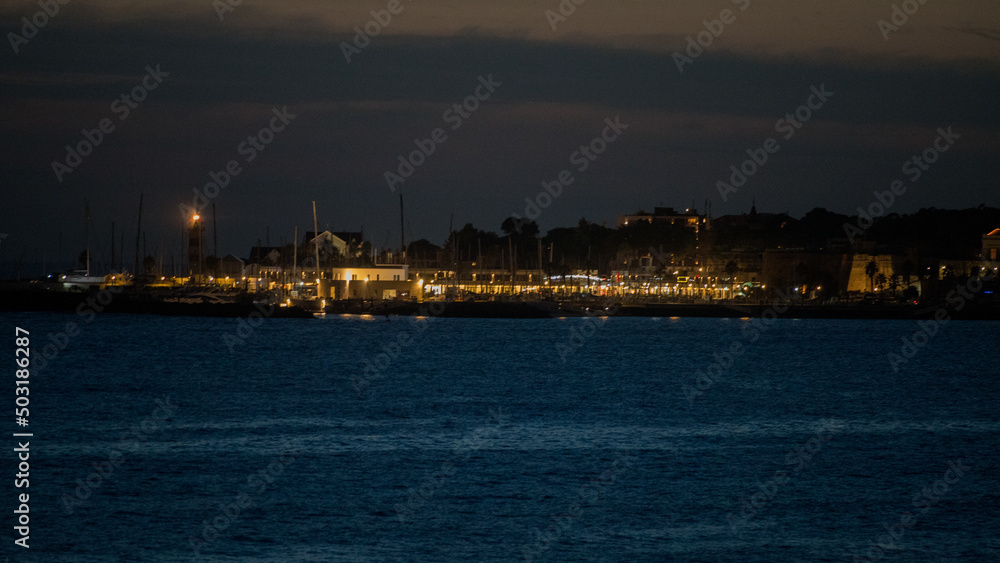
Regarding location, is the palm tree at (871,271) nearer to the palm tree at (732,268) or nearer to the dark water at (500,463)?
the palm tree at (732,268)

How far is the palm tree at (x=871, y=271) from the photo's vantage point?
12156 cm

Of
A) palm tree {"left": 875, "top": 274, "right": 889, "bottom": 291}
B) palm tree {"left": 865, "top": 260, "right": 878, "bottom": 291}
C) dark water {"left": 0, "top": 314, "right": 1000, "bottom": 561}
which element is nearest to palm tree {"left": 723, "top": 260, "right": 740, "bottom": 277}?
palm tree {"left": 865, "top": 260, "right": 878, "bottom": 291}

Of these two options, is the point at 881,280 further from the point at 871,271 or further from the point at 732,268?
the point at 732,268

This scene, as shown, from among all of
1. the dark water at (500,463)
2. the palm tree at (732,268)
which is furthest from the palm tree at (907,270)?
the dark water at (500,463)

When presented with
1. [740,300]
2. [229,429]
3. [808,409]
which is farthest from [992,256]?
[229,429]

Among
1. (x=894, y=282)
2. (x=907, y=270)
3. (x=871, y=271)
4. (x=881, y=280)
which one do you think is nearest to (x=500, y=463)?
(x=894, y=282)

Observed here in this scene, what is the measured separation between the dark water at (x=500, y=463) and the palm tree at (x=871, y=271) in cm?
7459

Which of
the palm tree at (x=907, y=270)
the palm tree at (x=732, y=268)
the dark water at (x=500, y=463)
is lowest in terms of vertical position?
the dark water at (x=500, y=463)

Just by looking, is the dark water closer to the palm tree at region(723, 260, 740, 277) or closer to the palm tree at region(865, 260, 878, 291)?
the palm tree at region(865, 260, 878, 291)

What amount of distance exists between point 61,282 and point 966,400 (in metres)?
97.3

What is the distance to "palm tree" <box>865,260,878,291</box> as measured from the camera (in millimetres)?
121562

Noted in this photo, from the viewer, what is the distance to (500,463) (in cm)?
2234

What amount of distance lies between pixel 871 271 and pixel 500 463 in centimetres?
10879

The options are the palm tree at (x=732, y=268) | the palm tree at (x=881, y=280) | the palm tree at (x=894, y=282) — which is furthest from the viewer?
the palm tree at (x=732, y=268)
